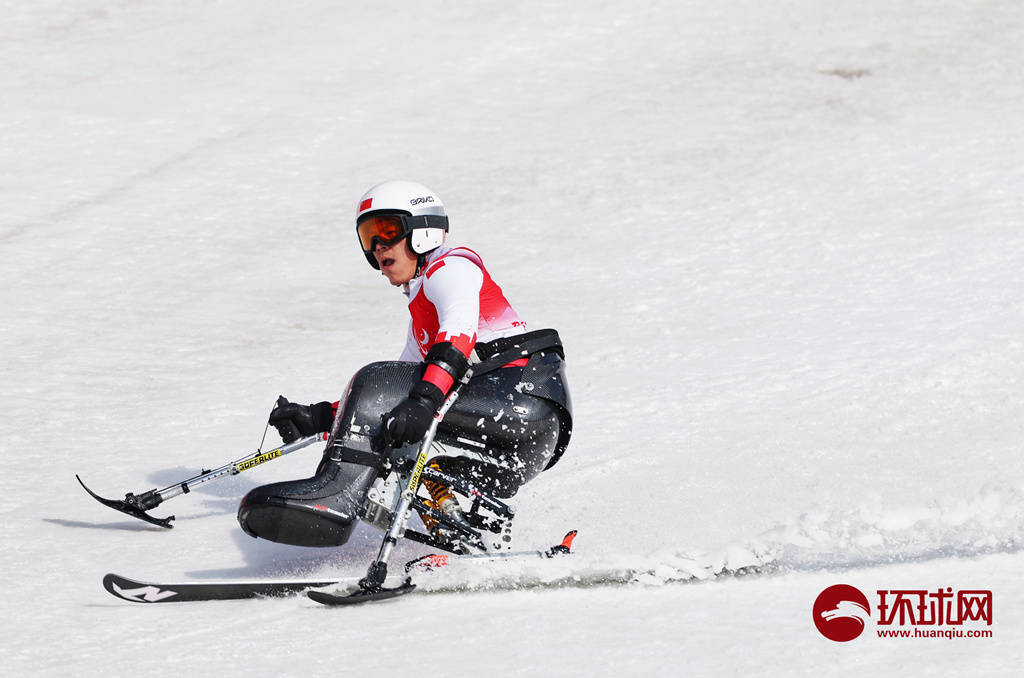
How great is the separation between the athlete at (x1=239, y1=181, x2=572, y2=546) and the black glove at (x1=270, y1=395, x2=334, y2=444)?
0.06 ft

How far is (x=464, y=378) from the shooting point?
17.5 feet

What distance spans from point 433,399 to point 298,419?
126 cm

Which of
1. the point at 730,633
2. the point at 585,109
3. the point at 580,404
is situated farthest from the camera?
the point at 585,109

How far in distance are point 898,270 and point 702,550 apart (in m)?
6.21

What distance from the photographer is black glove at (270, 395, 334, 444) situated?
5953mm

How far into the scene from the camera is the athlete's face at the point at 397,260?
18.3ft

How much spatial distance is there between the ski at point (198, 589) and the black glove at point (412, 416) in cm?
68

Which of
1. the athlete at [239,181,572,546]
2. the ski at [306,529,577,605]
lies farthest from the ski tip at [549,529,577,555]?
the athlete at [239,181,572,546]

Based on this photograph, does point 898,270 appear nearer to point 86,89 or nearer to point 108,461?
point 108,461

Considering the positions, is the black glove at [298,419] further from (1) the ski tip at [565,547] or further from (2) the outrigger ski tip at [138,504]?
(1) the ski tip at [565,547]

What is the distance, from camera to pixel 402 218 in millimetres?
5527

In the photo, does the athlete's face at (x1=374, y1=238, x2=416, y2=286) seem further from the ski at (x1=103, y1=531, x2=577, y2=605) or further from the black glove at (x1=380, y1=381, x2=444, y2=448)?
the ski at (x1=103, y1=531, x2=577, y2=605)

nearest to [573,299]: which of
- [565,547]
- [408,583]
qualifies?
[565,547]

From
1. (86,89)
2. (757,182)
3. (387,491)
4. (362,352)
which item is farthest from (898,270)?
(86,89)
